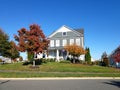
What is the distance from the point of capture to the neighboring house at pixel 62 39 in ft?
182

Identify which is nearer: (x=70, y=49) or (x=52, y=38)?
(x=70, y=49)

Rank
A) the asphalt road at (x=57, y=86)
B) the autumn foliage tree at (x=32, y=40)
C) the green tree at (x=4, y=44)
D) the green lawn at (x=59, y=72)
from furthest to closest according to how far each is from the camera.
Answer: the green tree at (x=4, y=44) → the autumn foliage tree at (x=32, y=40) → the green lawn at (x=59, y=72) → the asphalt road at (x=57, y=86)

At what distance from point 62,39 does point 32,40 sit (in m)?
20.0

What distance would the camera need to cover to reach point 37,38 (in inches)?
1507

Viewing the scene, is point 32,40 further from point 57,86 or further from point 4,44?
point 57,86

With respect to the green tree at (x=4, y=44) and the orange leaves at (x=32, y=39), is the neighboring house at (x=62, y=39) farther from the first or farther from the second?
the orange leaves at (x=32, y=39)

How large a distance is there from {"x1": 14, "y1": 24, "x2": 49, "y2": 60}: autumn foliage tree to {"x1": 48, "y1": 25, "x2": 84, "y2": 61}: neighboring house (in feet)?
53.7

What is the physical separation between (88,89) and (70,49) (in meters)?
35.1

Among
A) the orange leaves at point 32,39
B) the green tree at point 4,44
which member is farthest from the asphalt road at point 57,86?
the green tree at point 4,44

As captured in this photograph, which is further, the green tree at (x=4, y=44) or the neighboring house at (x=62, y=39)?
the neighboring house at (x=62, y=39)

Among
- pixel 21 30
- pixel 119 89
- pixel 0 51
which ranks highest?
pixel 21 30

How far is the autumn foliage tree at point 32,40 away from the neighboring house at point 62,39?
16361 millimetres

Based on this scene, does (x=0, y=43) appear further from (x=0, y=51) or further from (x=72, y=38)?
(x=72, y=38)

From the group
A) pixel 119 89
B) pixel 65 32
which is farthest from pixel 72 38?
pixel 119 89
